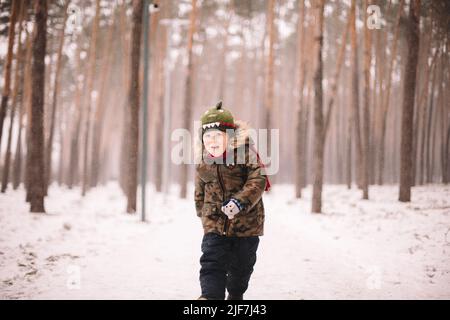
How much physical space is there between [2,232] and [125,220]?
3035 millimetres

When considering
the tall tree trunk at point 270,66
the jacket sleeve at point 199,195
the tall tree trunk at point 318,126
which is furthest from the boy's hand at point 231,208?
the tall tree trunk at point 270,66

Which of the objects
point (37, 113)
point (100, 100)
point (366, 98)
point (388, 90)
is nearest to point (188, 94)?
point (100, 100)

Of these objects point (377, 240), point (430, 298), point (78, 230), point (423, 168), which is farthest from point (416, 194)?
point (78, 230)

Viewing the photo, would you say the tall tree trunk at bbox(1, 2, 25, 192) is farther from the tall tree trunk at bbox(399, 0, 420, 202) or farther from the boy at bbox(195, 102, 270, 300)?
the tall tree trunk at bbox(399, 0, 420, 202)

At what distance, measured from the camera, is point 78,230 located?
23.6 feet

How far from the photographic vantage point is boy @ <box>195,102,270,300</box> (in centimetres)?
273

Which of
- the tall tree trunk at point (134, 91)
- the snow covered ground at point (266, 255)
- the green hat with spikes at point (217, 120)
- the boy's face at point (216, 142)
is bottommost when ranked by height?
the snow covered ground at point (266, 255)

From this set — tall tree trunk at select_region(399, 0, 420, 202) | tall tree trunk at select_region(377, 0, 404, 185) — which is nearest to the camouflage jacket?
tall tree trunk at select_region(399, 0, 420, 202)

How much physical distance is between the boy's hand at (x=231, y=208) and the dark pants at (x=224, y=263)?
0.34 m

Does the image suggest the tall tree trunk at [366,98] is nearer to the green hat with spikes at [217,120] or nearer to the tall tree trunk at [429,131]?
the tall tree trunk at [429,131]

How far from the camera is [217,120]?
2906 millimetres

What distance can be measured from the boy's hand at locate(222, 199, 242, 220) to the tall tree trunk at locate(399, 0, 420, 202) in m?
6.68

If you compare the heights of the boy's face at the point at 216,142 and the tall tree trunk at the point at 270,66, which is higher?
the tall tree trunk at the point at 270,66

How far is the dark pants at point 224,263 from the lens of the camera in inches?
106
